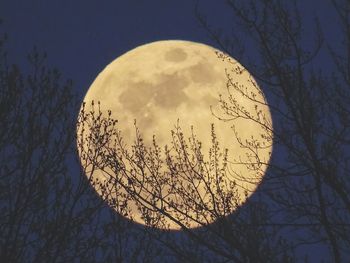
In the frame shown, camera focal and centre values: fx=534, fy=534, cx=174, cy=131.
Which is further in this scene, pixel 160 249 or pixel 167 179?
pixel 160 249

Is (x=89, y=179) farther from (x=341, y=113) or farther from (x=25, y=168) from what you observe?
(x=341, y=113)

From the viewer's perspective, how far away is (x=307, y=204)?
27.7ft

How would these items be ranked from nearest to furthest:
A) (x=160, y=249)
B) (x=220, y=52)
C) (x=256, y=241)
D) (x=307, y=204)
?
(x=307, y=204), (x=256, y=241), (x=220, y=52), (x=160, y=249)

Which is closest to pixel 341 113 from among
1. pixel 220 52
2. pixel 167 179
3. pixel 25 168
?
pixel 220 52

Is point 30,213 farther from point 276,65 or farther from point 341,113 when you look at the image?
point 341,113

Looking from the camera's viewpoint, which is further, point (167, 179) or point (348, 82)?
point (167, 179)

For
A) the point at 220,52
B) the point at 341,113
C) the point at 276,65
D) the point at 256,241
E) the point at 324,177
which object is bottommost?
the point at 256,241

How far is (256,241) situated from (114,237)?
3562 mm

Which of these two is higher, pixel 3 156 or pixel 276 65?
pixel 276 65

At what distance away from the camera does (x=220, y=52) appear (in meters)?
9.70

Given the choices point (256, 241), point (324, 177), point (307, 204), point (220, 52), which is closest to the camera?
point (324, 177)

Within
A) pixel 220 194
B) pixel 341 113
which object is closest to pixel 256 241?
pixel 220 194

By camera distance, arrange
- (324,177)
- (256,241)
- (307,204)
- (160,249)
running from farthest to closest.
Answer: (160,249) → (256,241) → (307,204) → (324,177)

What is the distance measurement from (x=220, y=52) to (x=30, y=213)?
4343 millimetres
